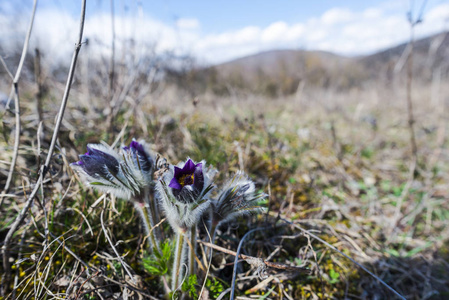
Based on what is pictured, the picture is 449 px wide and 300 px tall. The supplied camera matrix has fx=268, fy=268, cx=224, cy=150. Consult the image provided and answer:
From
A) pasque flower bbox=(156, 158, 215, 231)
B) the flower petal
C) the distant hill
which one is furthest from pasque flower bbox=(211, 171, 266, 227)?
the distant hill

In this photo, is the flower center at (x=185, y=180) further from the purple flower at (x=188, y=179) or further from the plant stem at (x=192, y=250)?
the plant stem at (x=192, y=250)

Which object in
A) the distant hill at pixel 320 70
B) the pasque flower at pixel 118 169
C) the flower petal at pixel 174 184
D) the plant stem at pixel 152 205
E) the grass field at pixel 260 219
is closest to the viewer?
the flower petal at pixel 174 184

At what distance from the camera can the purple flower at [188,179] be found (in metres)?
0.97

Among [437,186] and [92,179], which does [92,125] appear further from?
[437,186]

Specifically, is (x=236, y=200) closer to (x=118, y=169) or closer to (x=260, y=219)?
(x=118, y=169)

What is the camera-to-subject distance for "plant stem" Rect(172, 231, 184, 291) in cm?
117

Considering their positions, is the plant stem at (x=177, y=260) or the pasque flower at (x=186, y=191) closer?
the pasque flower at (x=186, y=191)

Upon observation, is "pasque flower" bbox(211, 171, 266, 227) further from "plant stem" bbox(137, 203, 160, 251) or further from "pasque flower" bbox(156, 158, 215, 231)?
"plant stem" bbox(137, 203, 160, 251)

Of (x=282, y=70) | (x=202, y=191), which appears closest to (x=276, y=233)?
(x=202, y=191)

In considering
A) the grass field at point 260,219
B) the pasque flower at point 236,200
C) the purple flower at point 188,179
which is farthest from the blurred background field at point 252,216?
the purple flower at point 188,179

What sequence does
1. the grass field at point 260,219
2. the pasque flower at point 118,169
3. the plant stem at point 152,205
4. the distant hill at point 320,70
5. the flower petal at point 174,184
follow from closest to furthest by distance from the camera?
the flower petal at point 174,184, the pasque flower at point 118,169, the plant stem at point 152,205, the grass field at point 260,219, the distant hill at point 320,70

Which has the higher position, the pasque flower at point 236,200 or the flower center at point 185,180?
the flower center at point 185,180

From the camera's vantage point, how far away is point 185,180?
1.00 m

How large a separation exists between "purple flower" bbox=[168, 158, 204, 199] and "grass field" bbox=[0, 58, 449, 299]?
46 cm
